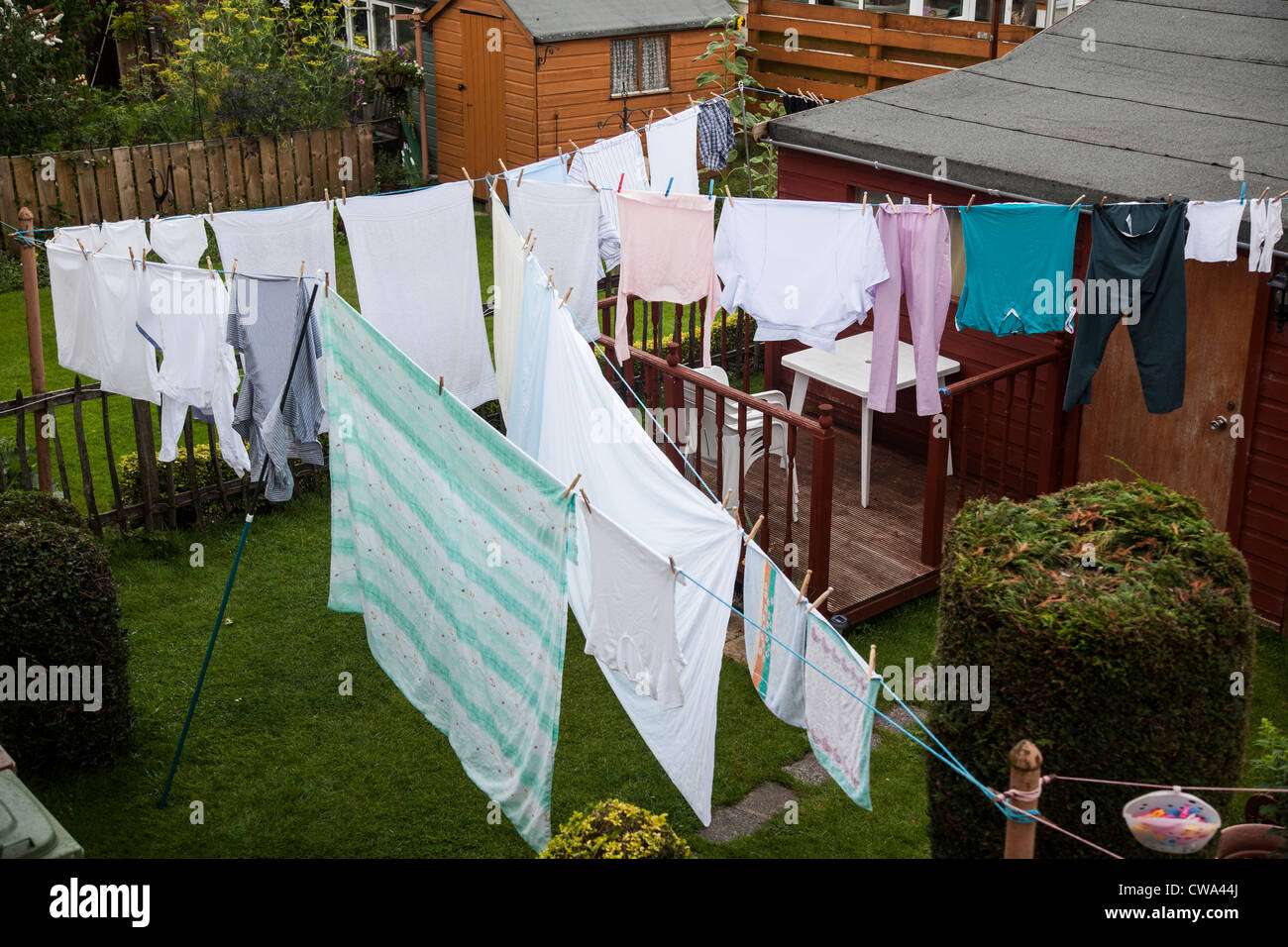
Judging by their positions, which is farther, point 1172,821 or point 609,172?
point 609,172

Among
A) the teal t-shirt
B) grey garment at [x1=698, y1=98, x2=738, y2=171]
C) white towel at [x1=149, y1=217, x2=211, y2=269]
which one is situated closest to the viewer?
the teal t-shirt

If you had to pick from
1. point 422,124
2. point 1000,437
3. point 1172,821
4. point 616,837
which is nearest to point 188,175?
point 422,124

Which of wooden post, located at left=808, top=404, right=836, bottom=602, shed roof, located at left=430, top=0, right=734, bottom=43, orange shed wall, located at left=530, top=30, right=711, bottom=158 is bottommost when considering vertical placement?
wooden post, located at left=808, top=404, right=836, bottom=602

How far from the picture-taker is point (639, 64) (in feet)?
57.1

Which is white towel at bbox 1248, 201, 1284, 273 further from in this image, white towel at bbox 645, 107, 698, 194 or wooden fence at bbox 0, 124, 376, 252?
wooden fence at bbox 0, 124, 376, 252

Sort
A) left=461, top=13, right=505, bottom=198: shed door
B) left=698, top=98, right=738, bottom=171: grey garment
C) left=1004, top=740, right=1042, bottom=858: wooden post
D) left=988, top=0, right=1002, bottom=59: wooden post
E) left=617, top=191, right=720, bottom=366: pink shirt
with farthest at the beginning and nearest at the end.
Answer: left=461, top=13, right=505, bottom=198: shed door, left=988, top=0, right=1002, bottom=59: wooden post, left=698, top=98, right=738, bottom=171: grey garment, left=617, top=191, right=720, bottom=366: pink shirt, left=1004, top=740, right=1042, bottom=858: wooden post

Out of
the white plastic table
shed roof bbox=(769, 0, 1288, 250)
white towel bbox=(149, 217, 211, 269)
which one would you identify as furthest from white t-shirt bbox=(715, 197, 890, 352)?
white towel bbox=(149, 217, 211, 269)

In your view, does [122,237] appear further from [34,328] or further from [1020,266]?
[1020,266]

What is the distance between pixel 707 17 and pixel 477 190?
159 inches

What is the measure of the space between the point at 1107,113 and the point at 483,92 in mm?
10260

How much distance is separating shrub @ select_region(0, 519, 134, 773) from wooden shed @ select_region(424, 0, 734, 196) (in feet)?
36.8

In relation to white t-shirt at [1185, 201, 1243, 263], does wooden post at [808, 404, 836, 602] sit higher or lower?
lower

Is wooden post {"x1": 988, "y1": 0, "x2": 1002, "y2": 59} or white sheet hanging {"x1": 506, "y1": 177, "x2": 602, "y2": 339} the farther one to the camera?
wooden post {"x1": 988, "y1": 0, "x2": 1002, "y2": 59}

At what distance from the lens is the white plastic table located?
9023mm
